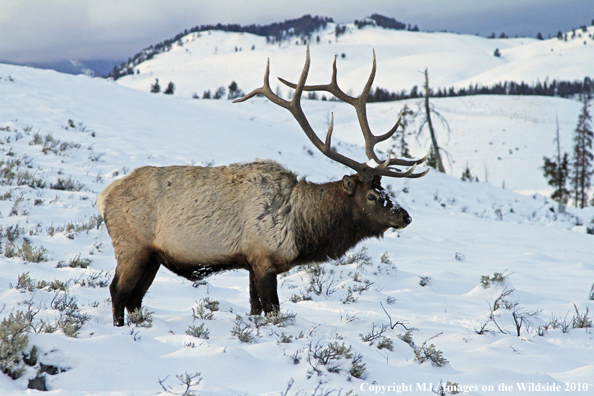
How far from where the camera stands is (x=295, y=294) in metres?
6.16

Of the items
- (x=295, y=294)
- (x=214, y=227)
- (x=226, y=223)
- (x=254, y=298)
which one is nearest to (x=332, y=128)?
(x=226, y=223)

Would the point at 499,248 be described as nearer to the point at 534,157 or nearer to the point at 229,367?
the point at 229,367

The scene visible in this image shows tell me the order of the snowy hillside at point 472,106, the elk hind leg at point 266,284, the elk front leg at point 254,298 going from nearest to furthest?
the elk hind leg at point 266,284 < the elk front leg at point 254,298 < the snowy hillside at point 472,106

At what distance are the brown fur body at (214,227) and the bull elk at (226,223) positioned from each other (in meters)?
0.01

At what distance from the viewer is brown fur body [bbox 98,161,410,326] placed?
189 inches

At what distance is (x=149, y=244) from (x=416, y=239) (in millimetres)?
6653

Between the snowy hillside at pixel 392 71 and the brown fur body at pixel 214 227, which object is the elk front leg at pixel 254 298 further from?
the snowy hillside at pixel 392 71

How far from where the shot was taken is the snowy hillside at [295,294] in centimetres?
294

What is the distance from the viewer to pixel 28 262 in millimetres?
5984

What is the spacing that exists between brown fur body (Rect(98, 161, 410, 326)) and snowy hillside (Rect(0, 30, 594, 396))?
45 centimetres

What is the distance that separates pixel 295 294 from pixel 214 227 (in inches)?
73.2

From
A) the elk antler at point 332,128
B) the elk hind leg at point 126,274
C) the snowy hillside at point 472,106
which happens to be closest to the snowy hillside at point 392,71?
the snowy hillside at point 472,106

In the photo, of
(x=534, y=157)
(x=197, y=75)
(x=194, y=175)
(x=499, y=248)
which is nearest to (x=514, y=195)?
(x=499, y=248)

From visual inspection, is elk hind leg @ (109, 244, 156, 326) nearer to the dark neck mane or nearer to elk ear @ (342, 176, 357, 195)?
the dark neck mane
